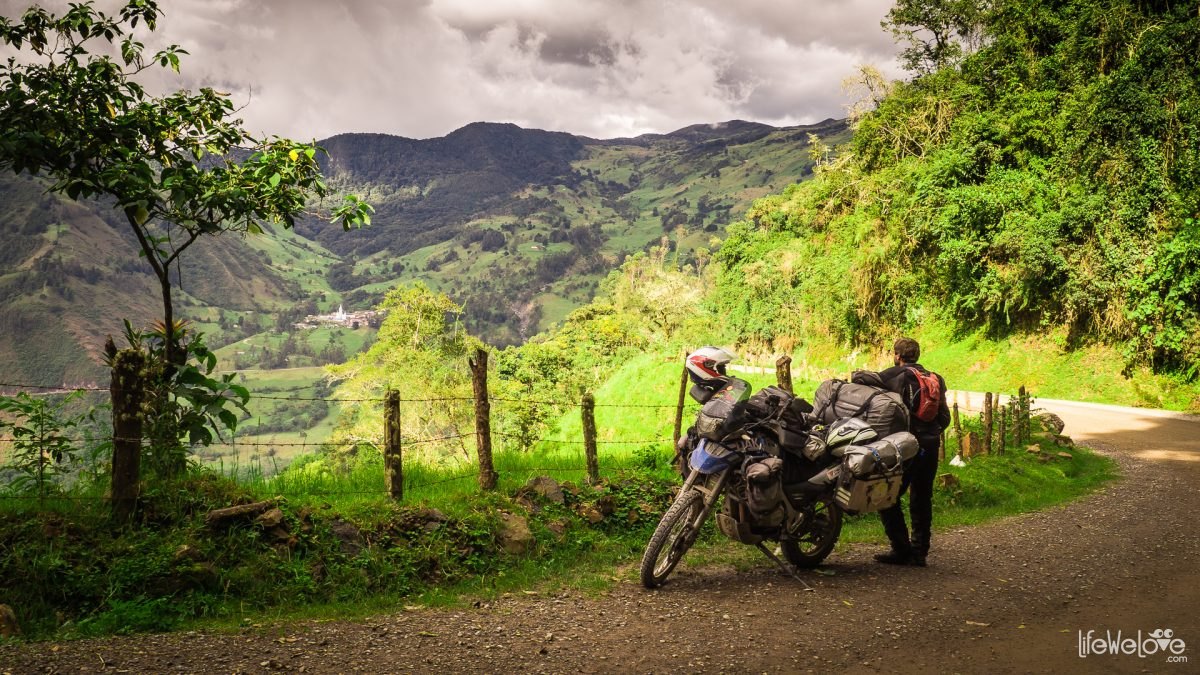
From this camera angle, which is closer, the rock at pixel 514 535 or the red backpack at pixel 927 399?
the red backpack at pixel 927 399

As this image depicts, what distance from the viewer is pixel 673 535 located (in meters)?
6.56

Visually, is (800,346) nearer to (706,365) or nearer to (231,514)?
(706,365)

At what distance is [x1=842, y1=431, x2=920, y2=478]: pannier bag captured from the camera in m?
6.38

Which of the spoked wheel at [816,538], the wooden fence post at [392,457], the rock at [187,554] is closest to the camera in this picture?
the rock at [187,554]

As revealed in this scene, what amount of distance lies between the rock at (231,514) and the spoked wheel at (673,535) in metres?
3.69

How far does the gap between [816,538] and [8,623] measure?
669 centimetres

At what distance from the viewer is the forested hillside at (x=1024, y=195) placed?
25.0 metres

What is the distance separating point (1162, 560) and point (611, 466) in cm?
702

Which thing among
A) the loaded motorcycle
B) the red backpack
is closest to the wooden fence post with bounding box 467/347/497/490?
the loaded motorcycle

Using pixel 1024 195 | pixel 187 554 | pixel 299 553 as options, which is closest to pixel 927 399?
pixel 299 553

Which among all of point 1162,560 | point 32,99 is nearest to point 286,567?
point 32,99

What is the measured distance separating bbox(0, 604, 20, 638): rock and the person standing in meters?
7.35

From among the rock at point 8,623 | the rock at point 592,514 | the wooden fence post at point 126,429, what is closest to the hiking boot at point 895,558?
the rock at point 592,514

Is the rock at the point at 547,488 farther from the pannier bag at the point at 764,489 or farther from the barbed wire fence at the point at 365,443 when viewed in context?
the pannier bag at the point at 764,489
